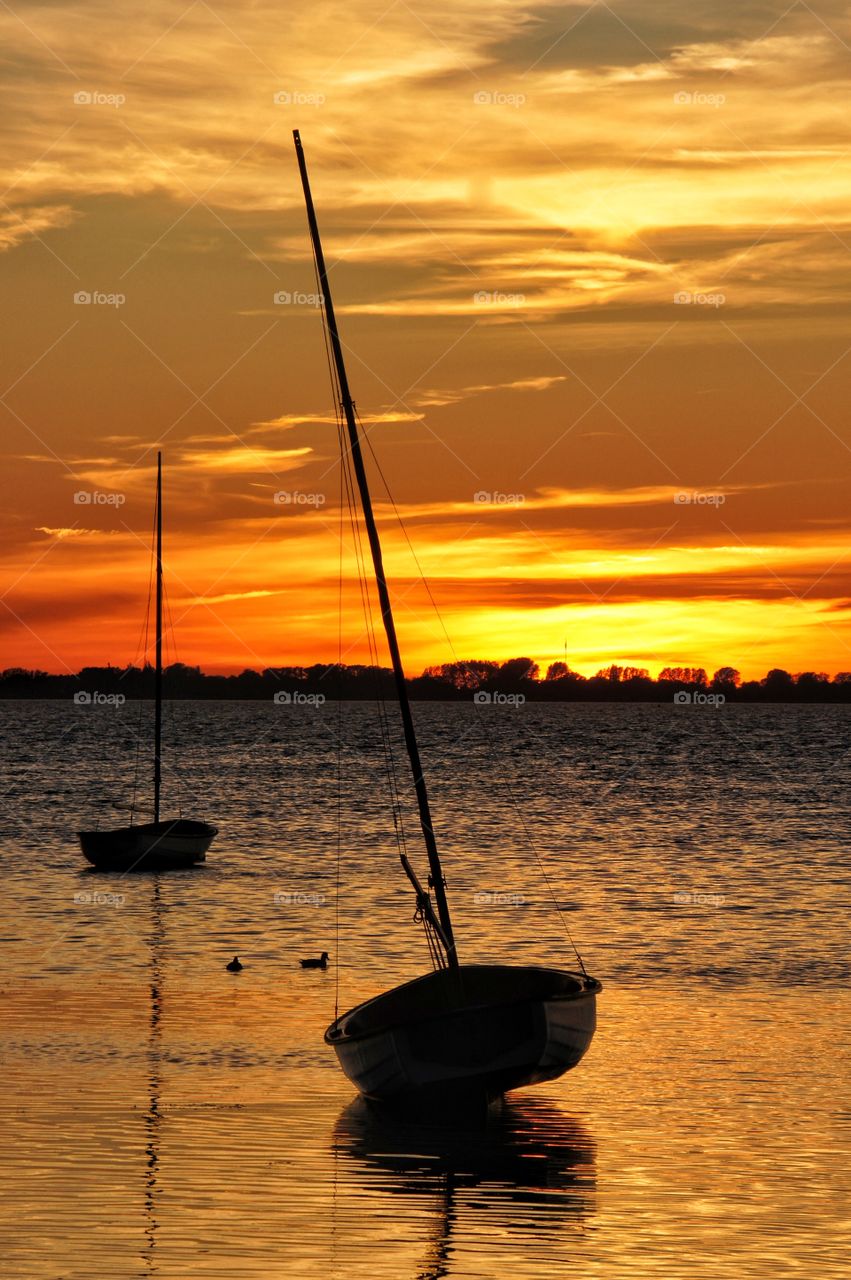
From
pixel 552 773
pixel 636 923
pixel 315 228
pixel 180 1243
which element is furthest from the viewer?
pixel 552 773

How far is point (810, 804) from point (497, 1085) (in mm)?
88699

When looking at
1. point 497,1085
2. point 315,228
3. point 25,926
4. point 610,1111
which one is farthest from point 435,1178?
point 25,926

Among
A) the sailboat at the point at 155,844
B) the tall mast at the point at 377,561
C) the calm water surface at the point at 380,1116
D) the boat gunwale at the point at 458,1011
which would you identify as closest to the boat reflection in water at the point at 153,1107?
the calm water surface at the point at 380,1116

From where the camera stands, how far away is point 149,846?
64062 mm

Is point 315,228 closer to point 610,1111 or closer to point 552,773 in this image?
point 610,1111

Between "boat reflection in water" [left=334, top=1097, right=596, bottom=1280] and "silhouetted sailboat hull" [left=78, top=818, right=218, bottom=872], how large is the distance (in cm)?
3895

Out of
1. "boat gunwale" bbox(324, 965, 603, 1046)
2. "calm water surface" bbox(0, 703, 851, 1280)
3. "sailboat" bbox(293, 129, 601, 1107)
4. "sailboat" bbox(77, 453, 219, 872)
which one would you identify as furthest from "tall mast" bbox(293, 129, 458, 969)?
"sailboat" bbox(77, 453, 219, 872)

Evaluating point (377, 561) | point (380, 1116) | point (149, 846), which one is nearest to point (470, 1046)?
point (380, 1116)

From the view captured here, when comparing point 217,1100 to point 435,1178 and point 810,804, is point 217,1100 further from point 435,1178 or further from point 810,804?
point 810,804

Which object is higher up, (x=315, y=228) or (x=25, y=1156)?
(x=315, y=228)

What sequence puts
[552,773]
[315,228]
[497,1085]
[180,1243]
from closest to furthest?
[180,1243] → [497,1085] → [315,228] → [552,773]

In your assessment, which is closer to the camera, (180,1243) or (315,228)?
(180,1243)

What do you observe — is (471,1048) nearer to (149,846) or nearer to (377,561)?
(377,561)

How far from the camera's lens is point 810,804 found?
108688mm
